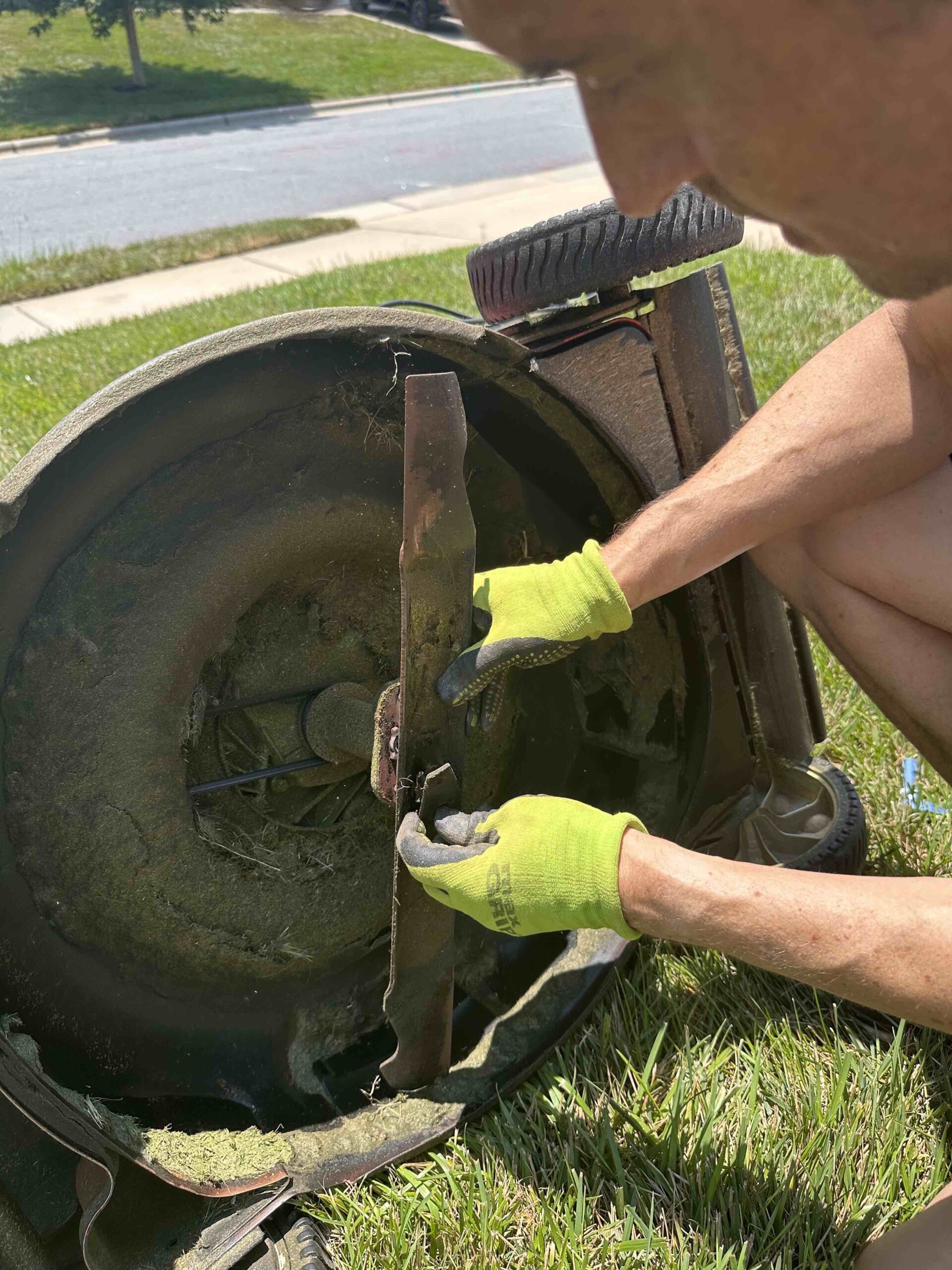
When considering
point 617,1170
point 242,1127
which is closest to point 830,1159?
point 617,1170

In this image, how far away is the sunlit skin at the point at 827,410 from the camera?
547mm

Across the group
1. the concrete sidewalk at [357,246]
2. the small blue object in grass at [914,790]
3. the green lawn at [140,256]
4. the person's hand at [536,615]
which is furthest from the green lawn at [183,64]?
the small blue object in grass at [914,790]

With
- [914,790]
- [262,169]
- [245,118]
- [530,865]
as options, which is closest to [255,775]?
[530,865]

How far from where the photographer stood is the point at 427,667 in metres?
1.50

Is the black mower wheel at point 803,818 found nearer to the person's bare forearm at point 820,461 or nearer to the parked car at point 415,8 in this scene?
the person's bare forearm at point 820,461

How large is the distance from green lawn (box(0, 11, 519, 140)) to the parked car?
4cm

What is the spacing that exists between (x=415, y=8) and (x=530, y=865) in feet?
3.23

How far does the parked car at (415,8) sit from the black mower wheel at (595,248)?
58 cm

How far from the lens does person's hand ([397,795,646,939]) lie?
138 centimetres

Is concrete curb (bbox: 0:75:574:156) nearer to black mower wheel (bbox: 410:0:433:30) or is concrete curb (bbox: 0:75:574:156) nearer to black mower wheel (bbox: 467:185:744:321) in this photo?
black mower wheel (bbox: 410:0:433:30)

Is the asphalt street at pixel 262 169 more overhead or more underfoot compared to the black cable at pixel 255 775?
more overhead

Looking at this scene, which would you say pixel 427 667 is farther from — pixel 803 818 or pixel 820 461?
pixel 803 818

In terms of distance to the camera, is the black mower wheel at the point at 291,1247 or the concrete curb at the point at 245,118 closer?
the black mower wheel at the point at 291,1247

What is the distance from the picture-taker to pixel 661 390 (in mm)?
1824
